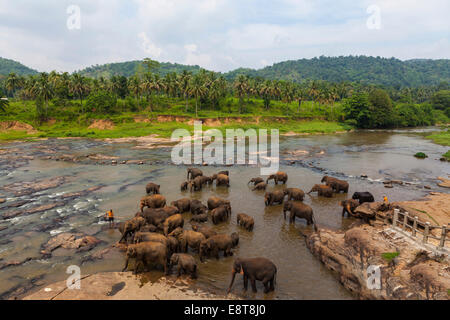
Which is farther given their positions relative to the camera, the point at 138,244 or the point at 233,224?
the point at 233,224

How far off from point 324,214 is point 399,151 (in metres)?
33.7

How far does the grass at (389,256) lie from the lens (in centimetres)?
Result: 1118

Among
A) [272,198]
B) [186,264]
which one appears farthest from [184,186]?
[186,264]

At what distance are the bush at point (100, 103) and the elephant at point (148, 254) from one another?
71.4 metres

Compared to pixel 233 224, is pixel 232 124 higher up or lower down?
higher up

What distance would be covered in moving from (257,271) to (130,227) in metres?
7.07

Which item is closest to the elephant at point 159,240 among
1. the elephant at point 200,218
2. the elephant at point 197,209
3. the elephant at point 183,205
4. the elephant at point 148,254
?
the elephant at point 148,254

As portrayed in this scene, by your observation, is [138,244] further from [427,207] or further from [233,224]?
[427,207]

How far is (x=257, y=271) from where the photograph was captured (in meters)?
10.4

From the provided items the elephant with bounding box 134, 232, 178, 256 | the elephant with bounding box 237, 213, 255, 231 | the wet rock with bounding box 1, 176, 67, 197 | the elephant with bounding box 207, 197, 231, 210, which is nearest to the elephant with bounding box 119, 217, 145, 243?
the elephant with bounding box 134, 232, 178, 256

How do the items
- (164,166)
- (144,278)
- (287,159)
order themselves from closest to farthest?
(144,278) < (164,166) < (287,159)

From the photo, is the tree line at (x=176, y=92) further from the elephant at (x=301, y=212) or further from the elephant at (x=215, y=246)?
the elephant at (x=215, y=246)
